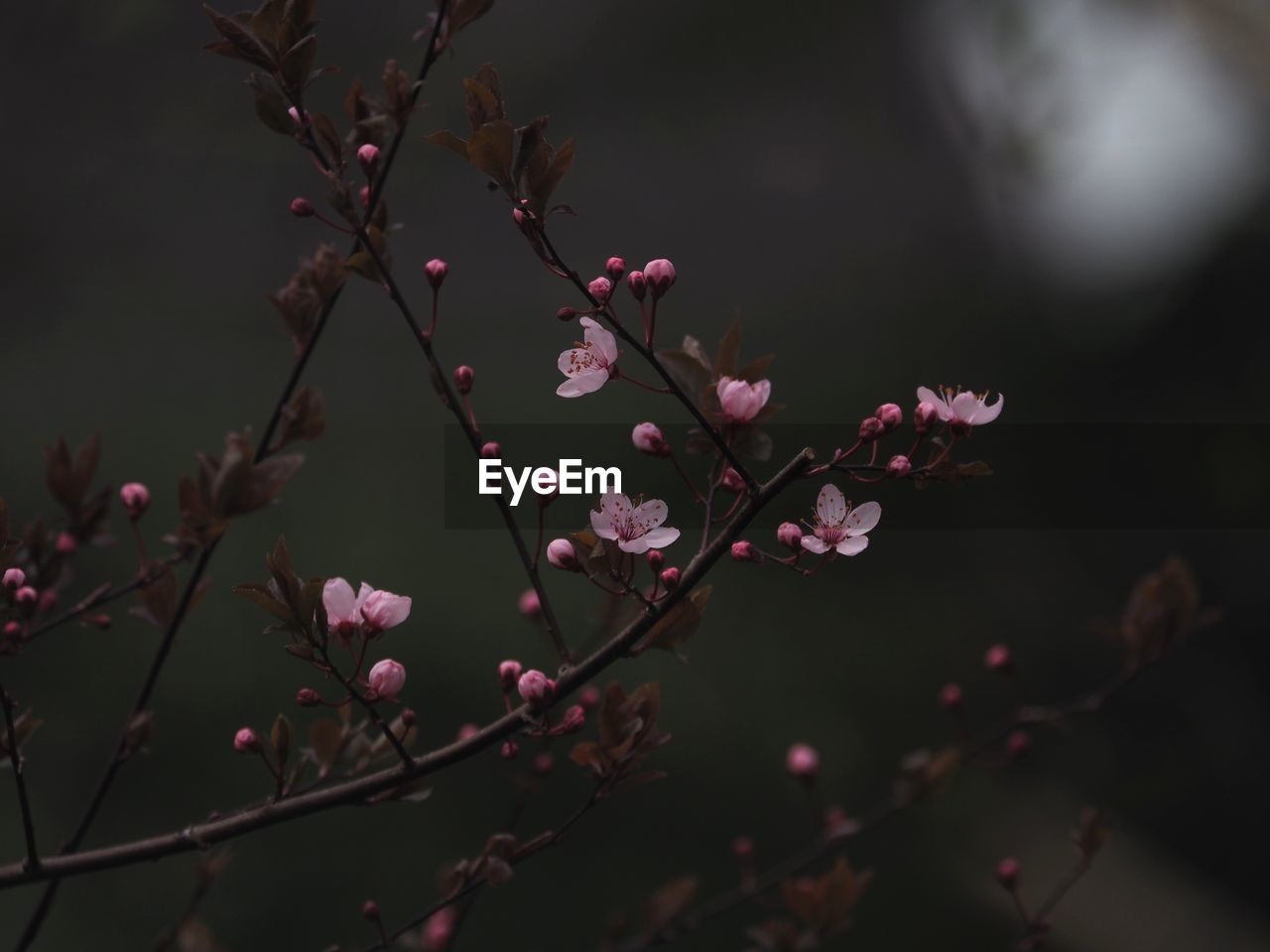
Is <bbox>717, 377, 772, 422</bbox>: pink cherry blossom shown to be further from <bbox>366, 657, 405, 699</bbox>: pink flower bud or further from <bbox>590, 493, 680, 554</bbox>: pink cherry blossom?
<bbox>366, 657, 405, 699</bbox>: pink flower bud

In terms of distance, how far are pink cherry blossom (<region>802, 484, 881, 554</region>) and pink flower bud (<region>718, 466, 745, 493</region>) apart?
4 centimetres

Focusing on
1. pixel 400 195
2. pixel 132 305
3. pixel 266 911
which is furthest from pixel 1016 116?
pixel 266 911

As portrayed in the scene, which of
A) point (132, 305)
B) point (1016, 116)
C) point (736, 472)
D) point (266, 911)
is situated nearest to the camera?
point (736, 472)

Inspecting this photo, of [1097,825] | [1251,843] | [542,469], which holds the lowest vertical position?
[1251,843]

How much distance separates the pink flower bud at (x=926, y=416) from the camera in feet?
1.72

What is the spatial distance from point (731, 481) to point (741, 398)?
0.17 ft

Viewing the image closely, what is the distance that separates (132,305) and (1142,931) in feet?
5.48

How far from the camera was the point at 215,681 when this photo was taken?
4.55 feet

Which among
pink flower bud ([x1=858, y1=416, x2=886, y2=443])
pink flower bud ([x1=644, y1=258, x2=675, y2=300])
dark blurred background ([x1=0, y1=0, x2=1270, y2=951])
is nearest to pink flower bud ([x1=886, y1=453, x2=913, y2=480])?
pink flower bud ([x1=858, y1=416, x2=886, y2=443])

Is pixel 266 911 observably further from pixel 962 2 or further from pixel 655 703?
pixel 962 2

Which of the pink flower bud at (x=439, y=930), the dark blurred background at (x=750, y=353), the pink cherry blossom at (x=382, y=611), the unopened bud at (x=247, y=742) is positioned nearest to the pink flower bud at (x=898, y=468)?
the pink cherry blossom at (x=382, y=611)

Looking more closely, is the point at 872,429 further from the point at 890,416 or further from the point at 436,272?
the point at 436,272

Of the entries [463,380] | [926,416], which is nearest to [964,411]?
[926,416]

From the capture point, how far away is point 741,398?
50 centimetres
